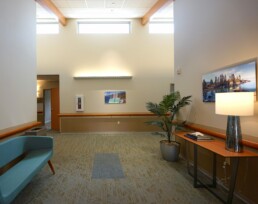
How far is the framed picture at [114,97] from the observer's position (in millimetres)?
7926

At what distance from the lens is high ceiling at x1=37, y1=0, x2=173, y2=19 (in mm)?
6309

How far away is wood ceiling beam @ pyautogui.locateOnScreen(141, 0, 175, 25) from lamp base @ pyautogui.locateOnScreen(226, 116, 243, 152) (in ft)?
14.2

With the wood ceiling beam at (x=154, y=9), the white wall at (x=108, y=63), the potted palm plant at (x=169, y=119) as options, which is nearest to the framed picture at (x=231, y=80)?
the potted palm plant at (x=169, y=119)

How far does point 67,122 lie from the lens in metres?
7.84

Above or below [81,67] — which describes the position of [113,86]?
below

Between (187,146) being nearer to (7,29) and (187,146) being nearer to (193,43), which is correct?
(193,43)

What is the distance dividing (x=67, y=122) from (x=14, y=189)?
5785 millimetres

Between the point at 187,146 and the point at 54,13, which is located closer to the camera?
the point at 187,146

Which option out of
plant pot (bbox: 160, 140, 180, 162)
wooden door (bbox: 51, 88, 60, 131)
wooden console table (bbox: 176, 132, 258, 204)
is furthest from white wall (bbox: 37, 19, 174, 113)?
wooden console table (bbox: 176, 132, 258, 204)

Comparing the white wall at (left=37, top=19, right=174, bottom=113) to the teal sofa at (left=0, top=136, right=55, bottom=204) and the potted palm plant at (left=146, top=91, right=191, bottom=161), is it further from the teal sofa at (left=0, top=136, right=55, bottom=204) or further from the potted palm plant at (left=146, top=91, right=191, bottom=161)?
the teal sofa at (left=0, top=136, right=55, bottom=204)

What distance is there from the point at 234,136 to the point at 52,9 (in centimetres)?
657

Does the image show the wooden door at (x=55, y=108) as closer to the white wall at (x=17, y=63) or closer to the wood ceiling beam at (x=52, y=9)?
the wood ceiling beam at (x=52, y=9)

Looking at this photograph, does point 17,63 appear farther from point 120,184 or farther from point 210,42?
point 210,42

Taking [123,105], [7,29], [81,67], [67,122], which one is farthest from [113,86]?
[7,29]
